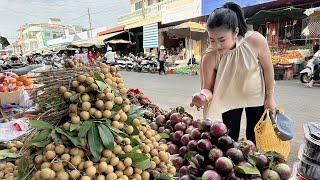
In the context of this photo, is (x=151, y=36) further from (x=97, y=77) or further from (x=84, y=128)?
(x=84, y=128)

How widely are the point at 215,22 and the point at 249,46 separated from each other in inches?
14.8

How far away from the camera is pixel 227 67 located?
252 cm

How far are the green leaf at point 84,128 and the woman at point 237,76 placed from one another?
116 cm

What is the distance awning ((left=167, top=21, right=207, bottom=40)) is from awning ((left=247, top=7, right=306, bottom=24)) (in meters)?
2.38

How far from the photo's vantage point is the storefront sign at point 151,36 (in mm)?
21219

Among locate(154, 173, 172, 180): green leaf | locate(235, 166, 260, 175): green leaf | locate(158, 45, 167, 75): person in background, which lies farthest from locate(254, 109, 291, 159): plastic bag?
locate(158, 45, 167, 75): person in background

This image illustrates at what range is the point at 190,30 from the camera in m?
15.0

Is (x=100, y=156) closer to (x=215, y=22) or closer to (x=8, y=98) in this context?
(x=215, y=22)

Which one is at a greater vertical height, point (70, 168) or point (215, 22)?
point (215, 22)

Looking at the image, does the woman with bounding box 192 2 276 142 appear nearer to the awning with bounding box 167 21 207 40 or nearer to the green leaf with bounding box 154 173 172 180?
the green leaf with bounding box 154 173 172 180

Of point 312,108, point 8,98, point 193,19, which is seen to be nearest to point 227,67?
point 8,98

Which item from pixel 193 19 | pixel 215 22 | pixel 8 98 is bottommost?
pixel 8 98

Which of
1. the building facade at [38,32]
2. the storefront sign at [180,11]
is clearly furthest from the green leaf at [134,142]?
the building facade at [38,32]

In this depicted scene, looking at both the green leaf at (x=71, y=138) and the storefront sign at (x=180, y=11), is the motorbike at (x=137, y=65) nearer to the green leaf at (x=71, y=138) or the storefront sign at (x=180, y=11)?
the storefront sign at (x=180, y=11)
